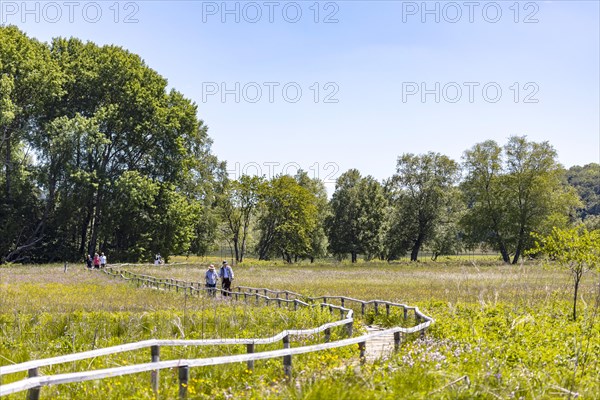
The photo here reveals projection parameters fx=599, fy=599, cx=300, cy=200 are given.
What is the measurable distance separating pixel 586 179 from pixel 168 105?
17409 centimetres

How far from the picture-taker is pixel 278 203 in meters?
78.4

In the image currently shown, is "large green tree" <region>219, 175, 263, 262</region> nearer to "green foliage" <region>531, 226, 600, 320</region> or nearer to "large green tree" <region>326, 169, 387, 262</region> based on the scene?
"large green tree" <region>326, 169, 387, 262</region>

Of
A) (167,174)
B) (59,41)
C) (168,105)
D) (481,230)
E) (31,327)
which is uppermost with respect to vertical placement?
(59,41)

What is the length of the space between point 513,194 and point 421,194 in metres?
14.5

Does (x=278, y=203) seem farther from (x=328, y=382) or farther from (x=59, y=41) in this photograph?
(x=328, y=382)

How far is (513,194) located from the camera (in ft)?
225

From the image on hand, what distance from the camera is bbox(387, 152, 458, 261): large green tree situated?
3159 inches

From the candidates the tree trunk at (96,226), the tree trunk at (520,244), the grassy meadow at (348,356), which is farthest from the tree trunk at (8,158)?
the tree trunk at (520,244)

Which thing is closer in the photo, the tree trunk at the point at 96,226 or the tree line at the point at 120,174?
the tree line at the point at 120,174

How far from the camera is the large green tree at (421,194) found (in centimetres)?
8025

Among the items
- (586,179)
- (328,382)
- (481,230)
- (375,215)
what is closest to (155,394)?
(328,382)

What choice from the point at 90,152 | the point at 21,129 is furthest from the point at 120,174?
the point at 21,129

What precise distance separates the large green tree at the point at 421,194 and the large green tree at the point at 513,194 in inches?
292

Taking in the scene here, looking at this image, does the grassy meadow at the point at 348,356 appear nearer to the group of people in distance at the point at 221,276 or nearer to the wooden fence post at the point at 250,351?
the wooden fence post at the point at 250,351
